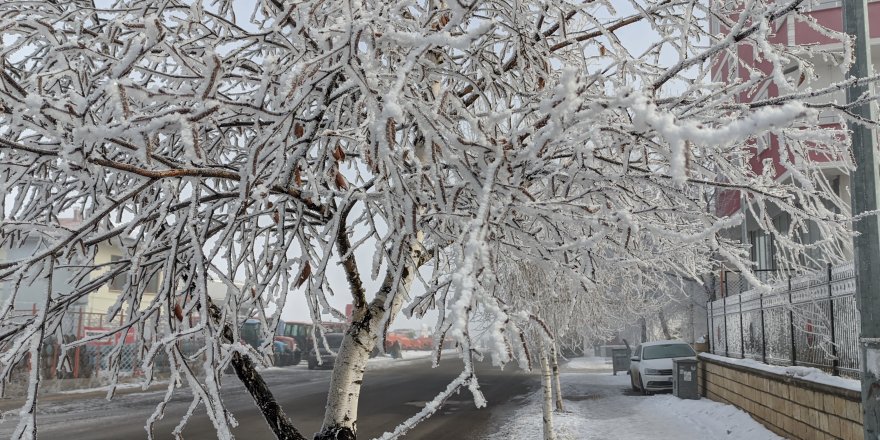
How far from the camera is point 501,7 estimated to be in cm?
322

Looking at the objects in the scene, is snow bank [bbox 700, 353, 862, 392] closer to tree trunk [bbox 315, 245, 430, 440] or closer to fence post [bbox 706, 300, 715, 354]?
fence post [bbox 706, 300, 715, 354]

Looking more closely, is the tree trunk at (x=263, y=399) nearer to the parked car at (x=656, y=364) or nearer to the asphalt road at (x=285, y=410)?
the asphalt road at (x=285, y=410)

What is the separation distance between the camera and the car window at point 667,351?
2039 centimetres

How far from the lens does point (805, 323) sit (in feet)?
30.3

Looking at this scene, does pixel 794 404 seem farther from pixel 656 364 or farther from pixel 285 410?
pixel 656 364

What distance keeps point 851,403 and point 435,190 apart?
6672mm

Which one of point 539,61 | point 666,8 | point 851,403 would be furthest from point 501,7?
point 851,403

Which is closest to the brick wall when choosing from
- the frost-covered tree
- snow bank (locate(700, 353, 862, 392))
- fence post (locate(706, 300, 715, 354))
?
snow bank (locate(700, 353, 862, 392))

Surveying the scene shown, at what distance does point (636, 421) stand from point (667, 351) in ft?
24.4

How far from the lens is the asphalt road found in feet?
39.6

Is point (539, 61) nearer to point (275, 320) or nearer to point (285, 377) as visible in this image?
point (275, 320)


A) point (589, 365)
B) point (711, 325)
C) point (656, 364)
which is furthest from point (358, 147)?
point (589, 365)

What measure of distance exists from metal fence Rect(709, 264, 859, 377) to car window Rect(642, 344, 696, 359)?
651cm

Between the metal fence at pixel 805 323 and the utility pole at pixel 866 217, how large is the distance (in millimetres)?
722
